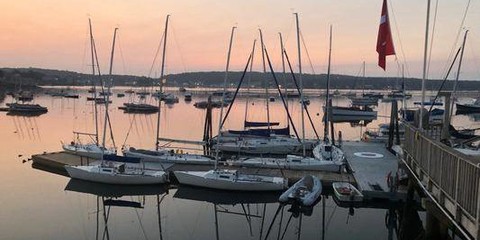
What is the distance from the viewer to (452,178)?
12.3m

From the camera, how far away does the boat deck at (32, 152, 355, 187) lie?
26086 millimetres

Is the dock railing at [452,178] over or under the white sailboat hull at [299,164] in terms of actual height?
over

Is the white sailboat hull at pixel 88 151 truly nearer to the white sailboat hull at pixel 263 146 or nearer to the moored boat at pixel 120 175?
the moored boat at pixel 120 175

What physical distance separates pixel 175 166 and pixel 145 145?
57.5 feet

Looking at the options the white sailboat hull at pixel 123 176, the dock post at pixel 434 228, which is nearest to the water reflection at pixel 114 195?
the white sailboat hull at pixel 123 176

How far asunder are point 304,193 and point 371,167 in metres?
7.65

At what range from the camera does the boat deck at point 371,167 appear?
21.9m

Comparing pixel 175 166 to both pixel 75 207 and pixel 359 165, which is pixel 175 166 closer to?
pixel 75 207

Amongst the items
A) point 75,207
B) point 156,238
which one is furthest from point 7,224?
point 156,238

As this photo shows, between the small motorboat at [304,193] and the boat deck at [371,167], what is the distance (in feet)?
7.60

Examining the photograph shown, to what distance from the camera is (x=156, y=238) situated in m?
19.2

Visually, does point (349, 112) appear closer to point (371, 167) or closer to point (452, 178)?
point (371, 167)

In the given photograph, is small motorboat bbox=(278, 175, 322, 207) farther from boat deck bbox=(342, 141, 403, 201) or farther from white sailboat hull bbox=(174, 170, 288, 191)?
boat deck bbox=(342, 141, 403, 201)

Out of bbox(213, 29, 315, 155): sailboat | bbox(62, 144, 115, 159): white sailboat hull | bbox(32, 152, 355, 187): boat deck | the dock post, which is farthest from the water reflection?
bbox(213, 29, 315, 155): sailboat
